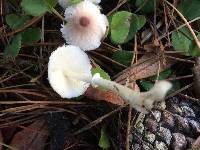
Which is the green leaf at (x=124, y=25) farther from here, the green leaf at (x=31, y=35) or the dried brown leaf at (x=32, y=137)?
the dried brown leaf at (x=32, y=137)

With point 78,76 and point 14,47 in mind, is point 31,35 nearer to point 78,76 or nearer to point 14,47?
point 14,47

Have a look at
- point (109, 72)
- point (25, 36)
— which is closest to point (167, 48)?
point (109, 72)

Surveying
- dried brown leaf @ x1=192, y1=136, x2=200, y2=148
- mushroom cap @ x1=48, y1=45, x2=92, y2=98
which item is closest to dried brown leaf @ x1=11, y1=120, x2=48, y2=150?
mushroom cap @ x1=48, y1=45, x2=92, y2=98

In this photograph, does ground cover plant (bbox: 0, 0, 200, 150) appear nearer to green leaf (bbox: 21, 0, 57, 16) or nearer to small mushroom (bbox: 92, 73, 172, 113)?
green leaf (bbox: 21, 0, 57, 16)

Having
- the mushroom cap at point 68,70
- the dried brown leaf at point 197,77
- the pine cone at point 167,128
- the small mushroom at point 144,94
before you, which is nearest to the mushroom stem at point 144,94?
the small mushroom at point 144,94

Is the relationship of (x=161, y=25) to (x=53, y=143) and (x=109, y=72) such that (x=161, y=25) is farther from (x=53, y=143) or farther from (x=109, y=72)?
(x=53, y=143)

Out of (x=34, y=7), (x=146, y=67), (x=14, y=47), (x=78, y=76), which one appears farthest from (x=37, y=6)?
(x=146, y=67)

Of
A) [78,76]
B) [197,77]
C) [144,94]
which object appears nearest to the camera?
[144,94]
